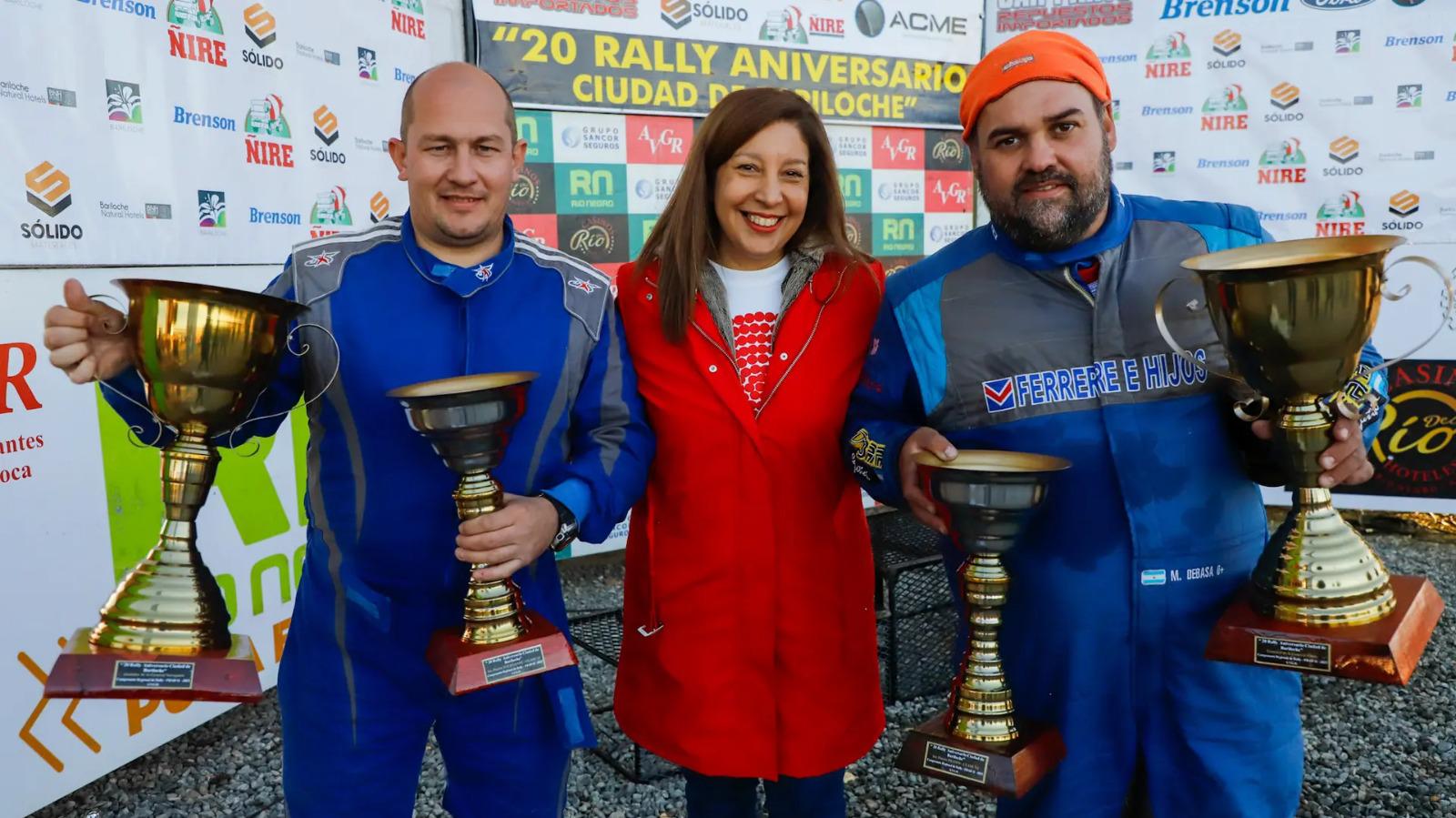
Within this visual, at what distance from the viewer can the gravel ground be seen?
3.20 meters

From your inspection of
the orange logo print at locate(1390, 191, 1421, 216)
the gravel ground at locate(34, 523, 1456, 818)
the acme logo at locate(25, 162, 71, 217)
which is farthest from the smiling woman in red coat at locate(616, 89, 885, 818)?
the orange logo print at locate(1390, 191, 1421, 216)

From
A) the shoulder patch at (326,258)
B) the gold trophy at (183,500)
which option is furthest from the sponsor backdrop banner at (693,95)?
the gold trophy at (183,500)

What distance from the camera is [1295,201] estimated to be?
5.90 meters

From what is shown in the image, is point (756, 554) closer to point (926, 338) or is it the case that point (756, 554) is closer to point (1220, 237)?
point (926, 338)

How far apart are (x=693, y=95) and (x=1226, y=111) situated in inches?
125

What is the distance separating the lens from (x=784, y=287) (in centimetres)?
219

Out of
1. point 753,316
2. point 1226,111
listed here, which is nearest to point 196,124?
point 753,316

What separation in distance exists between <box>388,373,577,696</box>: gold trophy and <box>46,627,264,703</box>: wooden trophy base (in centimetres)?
33

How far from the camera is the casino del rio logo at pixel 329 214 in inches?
160

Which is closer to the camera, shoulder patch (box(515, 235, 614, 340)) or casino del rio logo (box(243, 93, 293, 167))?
shoulder patch (box(515, 235, 614, 340))

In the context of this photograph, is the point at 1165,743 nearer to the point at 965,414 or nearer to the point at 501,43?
the point at 965,414

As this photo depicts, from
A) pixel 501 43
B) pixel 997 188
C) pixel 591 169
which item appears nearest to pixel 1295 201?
pixel 591 169

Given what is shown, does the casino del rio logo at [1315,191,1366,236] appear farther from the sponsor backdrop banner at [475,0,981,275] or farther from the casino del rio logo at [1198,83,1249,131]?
the sponsor backdrop banner at [475,0,981,275]

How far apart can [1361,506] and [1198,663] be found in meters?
5.08
